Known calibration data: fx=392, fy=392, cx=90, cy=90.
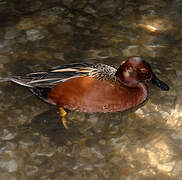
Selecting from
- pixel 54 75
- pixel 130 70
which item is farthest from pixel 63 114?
pixel 130 70

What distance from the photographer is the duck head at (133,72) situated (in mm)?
4609

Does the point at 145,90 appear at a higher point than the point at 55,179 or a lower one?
higher

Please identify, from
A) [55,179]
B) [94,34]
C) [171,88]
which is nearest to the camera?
[55,179]

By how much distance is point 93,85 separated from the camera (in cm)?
441

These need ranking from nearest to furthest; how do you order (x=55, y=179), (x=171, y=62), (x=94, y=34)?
(x=55, y=179), (x=171, y=62), (x=94, y=34)

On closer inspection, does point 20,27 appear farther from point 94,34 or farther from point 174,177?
point 174,177

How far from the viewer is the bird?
443cm

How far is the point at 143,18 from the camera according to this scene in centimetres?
639

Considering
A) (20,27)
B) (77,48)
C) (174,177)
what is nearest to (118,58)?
(77,48)

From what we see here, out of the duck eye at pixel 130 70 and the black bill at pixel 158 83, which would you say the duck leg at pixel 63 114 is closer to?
the duck eye at pixel 130 70

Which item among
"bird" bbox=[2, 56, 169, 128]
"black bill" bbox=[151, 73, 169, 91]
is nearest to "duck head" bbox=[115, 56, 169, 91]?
"bird" bbox=[2, 56, 169, 128]

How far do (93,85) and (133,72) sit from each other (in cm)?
56

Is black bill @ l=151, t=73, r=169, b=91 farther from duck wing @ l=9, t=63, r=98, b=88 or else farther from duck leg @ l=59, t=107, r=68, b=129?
duck leg @ l=59, t=107, r=68, b=129

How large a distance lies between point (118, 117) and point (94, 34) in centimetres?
179
